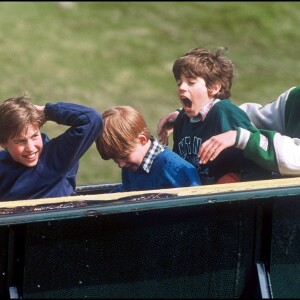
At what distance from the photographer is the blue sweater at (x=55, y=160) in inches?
172

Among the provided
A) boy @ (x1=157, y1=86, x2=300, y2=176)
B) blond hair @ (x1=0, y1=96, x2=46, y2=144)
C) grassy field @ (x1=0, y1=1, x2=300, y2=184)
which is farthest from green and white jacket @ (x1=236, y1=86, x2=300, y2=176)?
grassy field @ (x1=0, y1=1, x2=300, y2=184)

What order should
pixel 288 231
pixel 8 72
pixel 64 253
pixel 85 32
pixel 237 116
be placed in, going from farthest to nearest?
pixel 85 32 → pixel 8 72 → pixel 237 116 → pixel 288 231 → pixel 64 253

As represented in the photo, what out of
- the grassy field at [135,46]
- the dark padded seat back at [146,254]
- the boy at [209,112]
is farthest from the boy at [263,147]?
the grassy field at [135,46]

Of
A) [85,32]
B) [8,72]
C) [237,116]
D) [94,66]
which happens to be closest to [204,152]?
[237,116]

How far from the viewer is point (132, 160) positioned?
456cm

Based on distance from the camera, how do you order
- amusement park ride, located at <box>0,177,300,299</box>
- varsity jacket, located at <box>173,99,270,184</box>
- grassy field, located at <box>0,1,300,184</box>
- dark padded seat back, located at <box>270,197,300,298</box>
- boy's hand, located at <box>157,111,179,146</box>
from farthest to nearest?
grassy field, located at <box>0,1,300,184</box> → boy's hand, located at <box>157,111,179,146</box> → varsity jacket, located at <box>173,99,270,184</box> → dark padded seat back, located at <box>270,197,300,298</box> → amusement park ride, located at <box>0,177,300,299</box>

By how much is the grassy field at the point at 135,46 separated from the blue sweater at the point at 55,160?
20.3ft

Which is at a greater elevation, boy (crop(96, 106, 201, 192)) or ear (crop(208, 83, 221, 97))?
ear (crop(208, 83, 221, 97))

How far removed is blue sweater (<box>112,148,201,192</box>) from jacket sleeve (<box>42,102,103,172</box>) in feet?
1.00

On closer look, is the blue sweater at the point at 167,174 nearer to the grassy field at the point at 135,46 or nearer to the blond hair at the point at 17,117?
the blond hair at the point at 17,117

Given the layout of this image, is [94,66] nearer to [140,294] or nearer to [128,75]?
[128,75]

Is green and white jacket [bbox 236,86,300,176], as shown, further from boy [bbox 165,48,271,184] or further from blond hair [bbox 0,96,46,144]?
blond hair [bbox 0,96,46,144]

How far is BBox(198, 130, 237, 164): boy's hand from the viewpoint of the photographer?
442cm

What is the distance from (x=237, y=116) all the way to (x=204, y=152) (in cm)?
30
